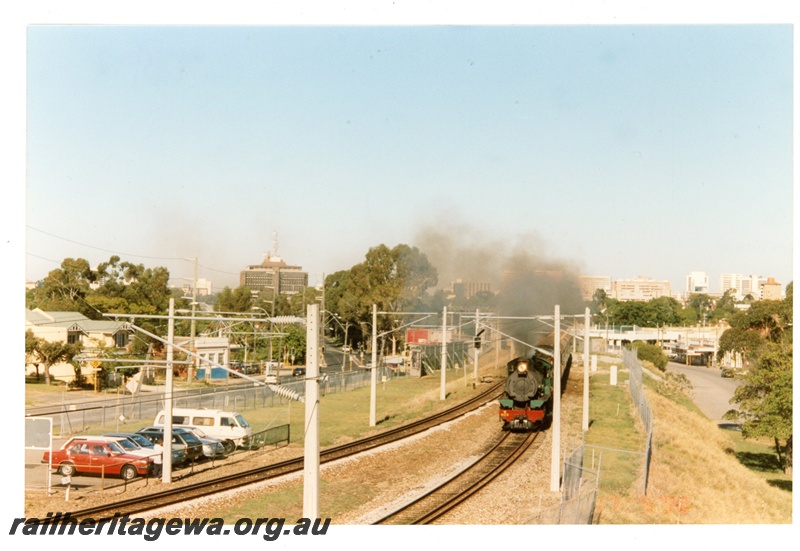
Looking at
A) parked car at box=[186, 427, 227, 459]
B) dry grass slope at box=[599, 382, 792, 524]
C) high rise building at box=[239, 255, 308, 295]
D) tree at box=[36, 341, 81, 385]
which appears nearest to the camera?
dry grass slope at box=[599, 382, 792, 524]

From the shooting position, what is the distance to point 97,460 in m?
19.4

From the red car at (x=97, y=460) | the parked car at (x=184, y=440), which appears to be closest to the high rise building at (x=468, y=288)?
the parked car at (x=184, y=440)

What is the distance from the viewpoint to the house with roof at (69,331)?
3038 cm

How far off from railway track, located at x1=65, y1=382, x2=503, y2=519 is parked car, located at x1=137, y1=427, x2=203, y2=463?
254cm

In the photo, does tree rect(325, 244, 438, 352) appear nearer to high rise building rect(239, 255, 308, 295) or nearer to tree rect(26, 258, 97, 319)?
high rise building rect(239, 255, 308, 295)

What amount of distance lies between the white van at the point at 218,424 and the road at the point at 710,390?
31053 millimetres

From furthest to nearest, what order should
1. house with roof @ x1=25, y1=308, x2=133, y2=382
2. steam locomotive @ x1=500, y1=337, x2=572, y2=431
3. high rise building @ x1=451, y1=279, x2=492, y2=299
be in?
high rise building @ x1=451, y1=279, x2=492, y2=299
house with roof @ x1=25, y1=308, x2=133, y2=382
steam locomotive @ x1=500, y1=337, x2=572, y2=431

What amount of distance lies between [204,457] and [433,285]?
30.3 meters

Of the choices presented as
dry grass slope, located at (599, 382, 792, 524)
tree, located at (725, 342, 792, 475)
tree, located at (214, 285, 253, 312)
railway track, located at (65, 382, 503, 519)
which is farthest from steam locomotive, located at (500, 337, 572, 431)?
tree, located at (214, 285, 253, 312)

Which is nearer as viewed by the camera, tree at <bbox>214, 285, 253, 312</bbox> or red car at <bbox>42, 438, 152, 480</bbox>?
red car at <bbox>42, 438, 152, 480</bbox>

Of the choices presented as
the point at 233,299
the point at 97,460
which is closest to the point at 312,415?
the point at 97,460

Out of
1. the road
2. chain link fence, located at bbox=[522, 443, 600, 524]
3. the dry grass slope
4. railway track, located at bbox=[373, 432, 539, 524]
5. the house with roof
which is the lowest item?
the road

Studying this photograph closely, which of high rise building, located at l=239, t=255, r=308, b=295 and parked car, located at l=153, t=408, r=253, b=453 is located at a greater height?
high rise building, located at l=239, t=255, r=308, b=295

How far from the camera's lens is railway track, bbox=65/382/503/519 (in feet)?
52.9
